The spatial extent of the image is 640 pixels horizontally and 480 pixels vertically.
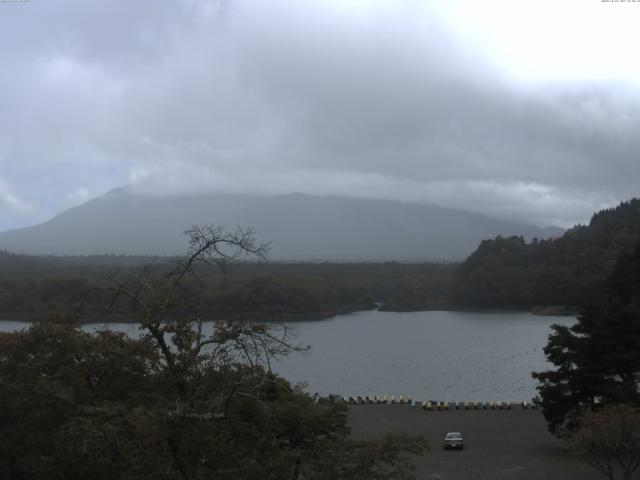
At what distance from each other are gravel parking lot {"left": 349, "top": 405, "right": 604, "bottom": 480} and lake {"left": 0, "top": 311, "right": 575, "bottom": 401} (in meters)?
3.36

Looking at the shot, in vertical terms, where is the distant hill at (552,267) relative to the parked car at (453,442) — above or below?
above

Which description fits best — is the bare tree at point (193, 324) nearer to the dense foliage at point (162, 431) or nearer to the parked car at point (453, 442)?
the dense foliage at point (162, 431)

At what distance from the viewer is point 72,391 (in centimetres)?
802

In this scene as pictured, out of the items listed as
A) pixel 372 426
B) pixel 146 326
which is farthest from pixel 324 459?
pixel 372 426

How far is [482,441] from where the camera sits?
1535 centimetres

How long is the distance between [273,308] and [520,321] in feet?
60.8

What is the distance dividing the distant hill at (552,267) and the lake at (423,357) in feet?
19.9

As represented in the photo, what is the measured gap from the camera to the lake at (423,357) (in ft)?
83.1

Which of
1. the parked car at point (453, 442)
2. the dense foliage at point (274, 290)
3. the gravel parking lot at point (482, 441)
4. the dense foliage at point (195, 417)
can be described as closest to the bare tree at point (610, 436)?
the gravel parking lot at point (482, 441)

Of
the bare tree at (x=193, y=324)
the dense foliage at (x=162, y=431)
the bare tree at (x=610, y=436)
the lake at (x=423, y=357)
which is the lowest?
the lake at (x=423, y=357)

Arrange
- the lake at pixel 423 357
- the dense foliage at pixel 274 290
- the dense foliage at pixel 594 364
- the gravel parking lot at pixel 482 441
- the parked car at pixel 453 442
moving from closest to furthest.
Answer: the gravel parking lot at pixel 482 441
the dense foliage at pixel 594 364
the parked car at pixel 453 442
the lake at pixel 423 357
the dense foliage at pixel 274 290

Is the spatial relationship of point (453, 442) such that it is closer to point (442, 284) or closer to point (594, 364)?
point (594, 364)

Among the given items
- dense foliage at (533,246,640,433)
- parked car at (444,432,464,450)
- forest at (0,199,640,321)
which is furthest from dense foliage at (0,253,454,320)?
dense foliage at (533,246,640,433)

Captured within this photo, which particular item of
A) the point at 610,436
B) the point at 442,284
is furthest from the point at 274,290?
the point at 610,436
